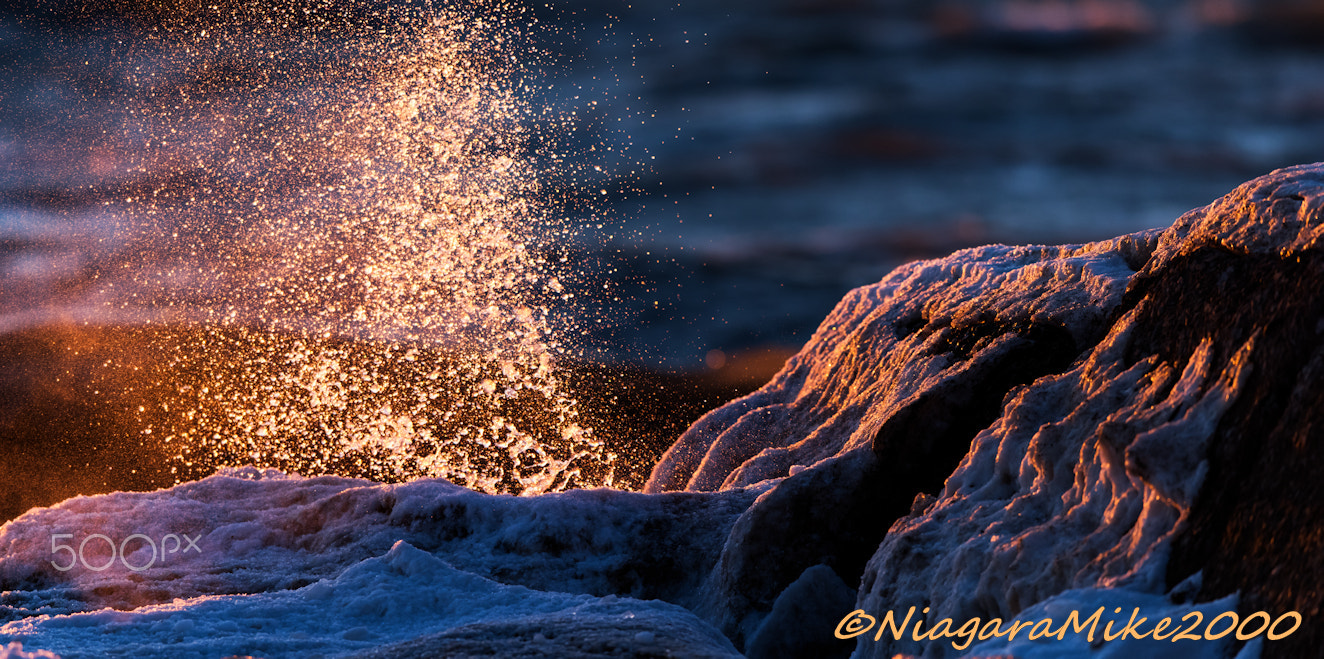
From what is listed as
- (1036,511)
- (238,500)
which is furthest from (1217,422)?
(238,500)

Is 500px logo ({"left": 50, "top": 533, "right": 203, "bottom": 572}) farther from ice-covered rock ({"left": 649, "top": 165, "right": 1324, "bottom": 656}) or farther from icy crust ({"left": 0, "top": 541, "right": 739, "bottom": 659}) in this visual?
ice-covered rock ({"left": 649, "top": 165, "right": 1324, "bottom": 656})

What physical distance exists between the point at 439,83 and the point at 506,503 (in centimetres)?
789

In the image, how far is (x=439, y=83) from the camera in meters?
13.1

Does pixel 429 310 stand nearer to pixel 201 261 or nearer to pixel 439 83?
pixel 439 83

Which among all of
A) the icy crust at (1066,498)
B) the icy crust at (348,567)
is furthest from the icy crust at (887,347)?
the icy crust at (348,567)

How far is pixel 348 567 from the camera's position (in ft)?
19.4

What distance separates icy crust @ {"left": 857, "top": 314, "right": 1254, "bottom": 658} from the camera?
349cm

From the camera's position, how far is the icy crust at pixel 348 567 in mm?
4750

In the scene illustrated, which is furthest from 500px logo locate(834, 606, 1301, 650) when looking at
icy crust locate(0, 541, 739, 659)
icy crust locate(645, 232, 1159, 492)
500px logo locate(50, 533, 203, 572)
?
500px logo locate(50, 533, 203, 572)

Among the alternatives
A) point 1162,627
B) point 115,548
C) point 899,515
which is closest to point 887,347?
point 899,515

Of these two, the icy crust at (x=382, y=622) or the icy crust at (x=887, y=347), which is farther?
the icy crust at (x=887, y=347)

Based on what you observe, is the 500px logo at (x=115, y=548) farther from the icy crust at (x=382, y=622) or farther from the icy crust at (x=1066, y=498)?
the icy crust at (x=1066, y=498)

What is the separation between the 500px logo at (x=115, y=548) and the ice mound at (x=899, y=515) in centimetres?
2

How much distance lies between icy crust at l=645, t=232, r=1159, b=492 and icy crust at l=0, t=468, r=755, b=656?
3.86 feet
